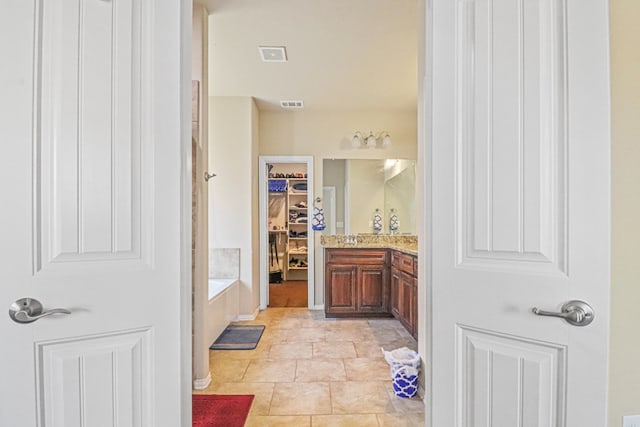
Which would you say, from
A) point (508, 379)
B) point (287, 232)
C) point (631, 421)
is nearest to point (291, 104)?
point (287, 232)

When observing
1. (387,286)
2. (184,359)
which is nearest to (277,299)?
(387,286)

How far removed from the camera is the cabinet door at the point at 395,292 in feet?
12.2

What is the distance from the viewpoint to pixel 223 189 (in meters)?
4.12

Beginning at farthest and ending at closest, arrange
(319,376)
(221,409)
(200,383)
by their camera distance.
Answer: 1. (319,376)
2. (200,383)
3. (221,409)

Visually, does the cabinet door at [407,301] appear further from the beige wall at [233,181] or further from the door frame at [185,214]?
the door frame at [185,214]

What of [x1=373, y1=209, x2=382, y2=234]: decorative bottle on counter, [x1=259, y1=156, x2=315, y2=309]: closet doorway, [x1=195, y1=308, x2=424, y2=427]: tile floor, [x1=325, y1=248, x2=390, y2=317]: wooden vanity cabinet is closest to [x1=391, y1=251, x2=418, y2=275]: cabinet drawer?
[x1=325, y1=248, x2=390, y2=317]: wooden vanity cabinet

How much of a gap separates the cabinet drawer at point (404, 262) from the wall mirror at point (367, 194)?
0.91 metres

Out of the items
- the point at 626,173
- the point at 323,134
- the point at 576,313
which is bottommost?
the point at 576,313

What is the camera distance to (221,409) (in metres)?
2.15

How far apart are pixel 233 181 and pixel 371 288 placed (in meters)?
2.14

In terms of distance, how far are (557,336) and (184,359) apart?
1145 millimetres

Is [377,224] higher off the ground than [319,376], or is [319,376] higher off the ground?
[377,224]
